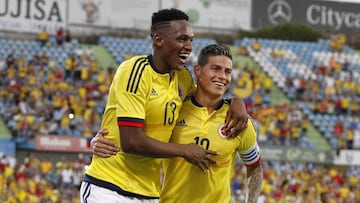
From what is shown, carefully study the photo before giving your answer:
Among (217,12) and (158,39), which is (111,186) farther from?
(217,12)

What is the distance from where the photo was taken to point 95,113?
23.5m

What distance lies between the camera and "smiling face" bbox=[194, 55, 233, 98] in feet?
20.3

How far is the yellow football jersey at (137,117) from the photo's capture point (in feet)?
18.9

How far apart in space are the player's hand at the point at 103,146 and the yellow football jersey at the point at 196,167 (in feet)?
1.67

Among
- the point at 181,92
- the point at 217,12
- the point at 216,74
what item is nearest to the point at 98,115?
the point at 217,12

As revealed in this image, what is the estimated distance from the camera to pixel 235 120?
248 inches

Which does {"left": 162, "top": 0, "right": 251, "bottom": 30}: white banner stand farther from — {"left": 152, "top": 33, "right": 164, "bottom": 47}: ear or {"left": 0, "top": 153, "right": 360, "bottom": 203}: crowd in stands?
{"left": 152, "top": 33, "right": 164, "bottom": 47}: ear

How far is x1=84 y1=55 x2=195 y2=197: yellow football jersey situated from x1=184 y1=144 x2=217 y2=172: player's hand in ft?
0.80

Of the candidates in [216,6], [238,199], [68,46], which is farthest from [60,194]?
[216,6]

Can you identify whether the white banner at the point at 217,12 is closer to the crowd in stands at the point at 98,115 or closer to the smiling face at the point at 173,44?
the crowd in stands at the point at 98,115

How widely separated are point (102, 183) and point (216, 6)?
33.6 meters

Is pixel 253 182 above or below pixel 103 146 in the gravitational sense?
below

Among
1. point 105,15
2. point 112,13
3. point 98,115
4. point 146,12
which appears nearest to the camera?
point 98,115

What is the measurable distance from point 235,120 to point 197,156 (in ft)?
1.86
